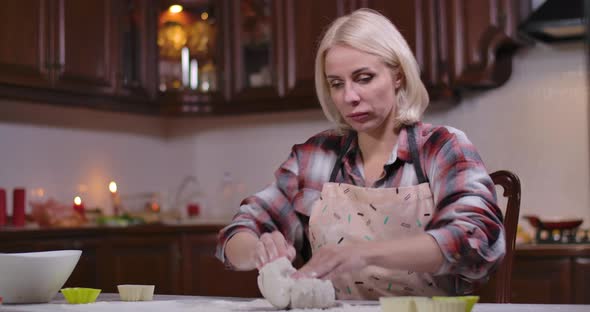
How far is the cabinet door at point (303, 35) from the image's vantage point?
3.80 metres

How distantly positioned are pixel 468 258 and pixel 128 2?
114 inches

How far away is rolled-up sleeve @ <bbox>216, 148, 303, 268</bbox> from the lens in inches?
69.6

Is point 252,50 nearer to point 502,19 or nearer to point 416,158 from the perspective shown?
point 502,19

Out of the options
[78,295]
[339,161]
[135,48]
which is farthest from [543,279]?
[135,48]

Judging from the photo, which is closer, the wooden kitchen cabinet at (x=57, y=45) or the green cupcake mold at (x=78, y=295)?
the green cupcake mold at (x=78, y=295)

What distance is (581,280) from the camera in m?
2.87

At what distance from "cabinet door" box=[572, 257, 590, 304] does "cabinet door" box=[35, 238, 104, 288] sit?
1.83 meters

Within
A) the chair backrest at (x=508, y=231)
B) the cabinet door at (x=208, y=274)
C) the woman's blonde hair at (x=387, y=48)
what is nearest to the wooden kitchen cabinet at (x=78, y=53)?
the cabinet door at (x=208, y=274)

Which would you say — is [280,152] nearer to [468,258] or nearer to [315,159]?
[315,159]

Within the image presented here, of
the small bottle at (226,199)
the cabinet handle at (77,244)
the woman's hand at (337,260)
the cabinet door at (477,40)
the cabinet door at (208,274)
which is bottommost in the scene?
the cabinet door at (208,274)

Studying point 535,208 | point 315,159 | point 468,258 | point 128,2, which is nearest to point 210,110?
point 128,2

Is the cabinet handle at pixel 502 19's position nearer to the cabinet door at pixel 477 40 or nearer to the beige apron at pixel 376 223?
the cabinet door at pixel 477 40

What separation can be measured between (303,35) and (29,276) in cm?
260

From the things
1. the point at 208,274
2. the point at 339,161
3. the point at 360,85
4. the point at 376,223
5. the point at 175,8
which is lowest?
the point at 208,274
